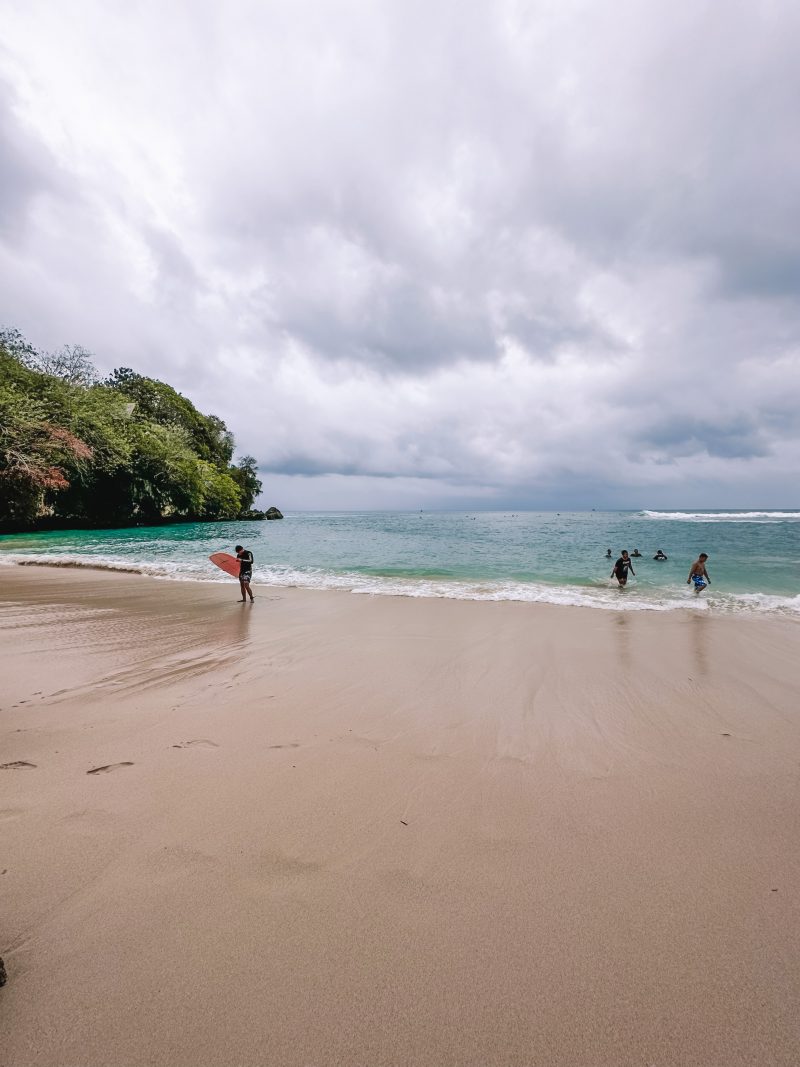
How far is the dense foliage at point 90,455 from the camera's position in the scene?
27750 millimetres

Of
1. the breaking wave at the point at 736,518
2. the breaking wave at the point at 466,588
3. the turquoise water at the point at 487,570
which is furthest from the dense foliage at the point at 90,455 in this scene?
the breaking wave at the point at 736,518

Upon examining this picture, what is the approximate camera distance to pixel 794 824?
2895 mm

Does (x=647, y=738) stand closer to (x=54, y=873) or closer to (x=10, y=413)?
(x=54, y=873)

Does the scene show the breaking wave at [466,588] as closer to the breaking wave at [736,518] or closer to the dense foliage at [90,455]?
the dense foliage at [90,455]

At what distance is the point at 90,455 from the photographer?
31375 mm

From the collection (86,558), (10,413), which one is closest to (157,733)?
(86,558)

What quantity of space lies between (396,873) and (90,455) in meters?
37.7

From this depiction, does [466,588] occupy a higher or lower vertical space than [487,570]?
lower

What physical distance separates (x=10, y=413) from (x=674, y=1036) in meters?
37.3

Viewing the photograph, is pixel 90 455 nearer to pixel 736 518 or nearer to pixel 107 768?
pixel 107 768

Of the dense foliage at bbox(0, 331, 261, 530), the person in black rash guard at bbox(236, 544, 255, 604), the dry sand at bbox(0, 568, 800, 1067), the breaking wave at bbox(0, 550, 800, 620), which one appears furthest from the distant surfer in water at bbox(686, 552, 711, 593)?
the dense foliage at bbox(0, 331, 261, 530)

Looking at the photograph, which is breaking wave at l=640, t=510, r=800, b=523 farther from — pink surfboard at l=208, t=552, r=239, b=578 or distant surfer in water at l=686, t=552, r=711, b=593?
pink surfboard at l=208, t=552, r=239, b=578

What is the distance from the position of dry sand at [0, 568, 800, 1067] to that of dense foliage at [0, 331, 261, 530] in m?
30.5

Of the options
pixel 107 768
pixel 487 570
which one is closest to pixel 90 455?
pixel 487 570
